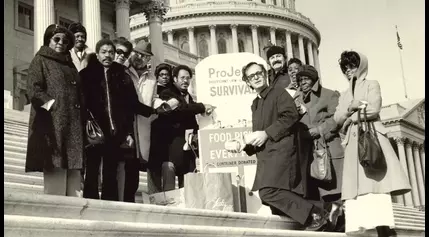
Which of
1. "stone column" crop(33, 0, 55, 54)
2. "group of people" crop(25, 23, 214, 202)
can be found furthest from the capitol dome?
"group of people" crop(25, 23, 214, 202)

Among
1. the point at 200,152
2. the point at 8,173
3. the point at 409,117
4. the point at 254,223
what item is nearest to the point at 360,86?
the point at 254,223

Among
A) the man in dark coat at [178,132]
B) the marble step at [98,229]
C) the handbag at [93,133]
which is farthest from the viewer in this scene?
the man in dark coat at [178,132]

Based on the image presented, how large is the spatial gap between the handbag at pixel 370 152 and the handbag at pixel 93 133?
2.38 m

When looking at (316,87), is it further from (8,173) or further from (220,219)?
(8,173)

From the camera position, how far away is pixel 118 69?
7.43m

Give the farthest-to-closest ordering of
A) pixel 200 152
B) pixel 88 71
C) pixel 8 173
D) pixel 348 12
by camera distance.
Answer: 1. pixel 348 12
2. pixel 8 173
3. pixel 200 152
4. pixel 88 71

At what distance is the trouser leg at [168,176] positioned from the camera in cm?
820

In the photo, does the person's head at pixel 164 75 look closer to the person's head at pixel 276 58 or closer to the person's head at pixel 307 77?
the person's head at pixel 276 58

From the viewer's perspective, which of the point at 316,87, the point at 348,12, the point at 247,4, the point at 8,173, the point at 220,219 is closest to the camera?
the point at 220,219

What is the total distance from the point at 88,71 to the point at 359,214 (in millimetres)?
3013

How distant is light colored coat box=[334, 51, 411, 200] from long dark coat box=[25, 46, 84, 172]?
241 cm

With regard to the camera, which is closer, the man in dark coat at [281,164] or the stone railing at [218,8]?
the man in dark coat at [281,164]

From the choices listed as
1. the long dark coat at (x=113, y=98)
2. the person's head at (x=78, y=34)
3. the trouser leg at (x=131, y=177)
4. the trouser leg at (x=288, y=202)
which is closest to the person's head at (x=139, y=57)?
the person's head at (x=78, y=34)

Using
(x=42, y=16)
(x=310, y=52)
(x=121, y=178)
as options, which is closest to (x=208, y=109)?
(x=121, y=178)
